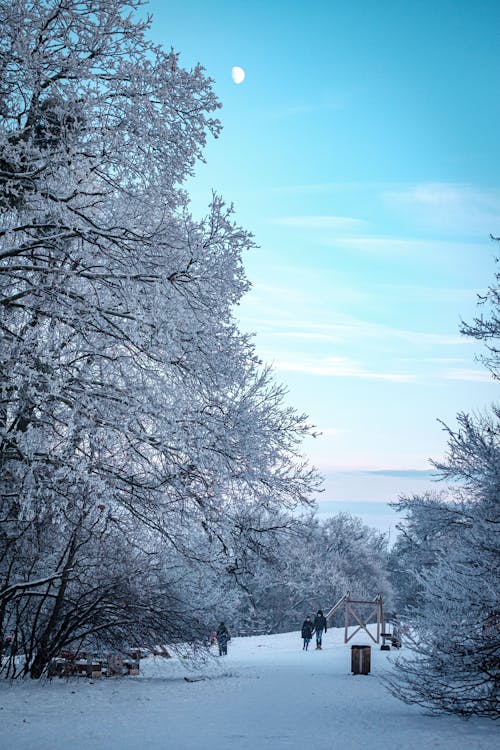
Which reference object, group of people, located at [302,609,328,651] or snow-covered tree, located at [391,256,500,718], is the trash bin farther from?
group of people, located at [302,609,328,651]

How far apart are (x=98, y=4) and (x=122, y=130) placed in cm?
161

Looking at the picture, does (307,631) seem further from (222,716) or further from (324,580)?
(324,580)

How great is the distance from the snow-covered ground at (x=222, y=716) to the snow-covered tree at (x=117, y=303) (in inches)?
108

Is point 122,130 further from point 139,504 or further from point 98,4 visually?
point 139,504

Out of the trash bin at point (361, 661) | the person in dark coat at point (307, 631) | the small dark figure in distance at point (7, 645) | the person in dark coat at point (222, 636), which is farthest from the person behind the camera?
the person in dark coat at point (307, 631)

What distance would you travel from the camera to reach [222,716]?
11906 mm

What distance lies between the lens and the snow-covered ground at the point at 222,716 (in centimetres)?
926

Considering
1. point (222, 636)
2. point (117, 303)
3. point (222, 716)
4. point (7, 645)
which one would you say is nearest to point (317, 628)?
point (222, 636)

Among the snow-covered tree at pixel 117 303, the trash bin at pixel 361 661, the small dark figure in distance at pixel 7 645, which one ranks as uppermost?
the snow-covered tree at pixel 117 303

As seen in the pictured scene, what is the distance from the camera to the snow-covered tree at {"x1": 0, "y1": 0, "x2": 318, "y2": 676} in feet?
28.7

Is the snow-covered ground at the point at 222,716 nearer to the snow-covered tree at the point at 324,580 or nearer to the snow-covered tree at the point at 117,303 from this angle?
the snow-covered tree at the point at 117,303

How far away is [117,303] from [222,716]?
7.01 meters

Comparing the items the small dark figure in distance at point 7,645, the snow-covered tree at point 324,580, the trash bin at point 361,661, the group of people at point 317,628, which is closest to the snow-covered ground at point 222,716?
the trash bin at point 361,661

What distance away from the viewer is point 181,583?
1717 centimetres
